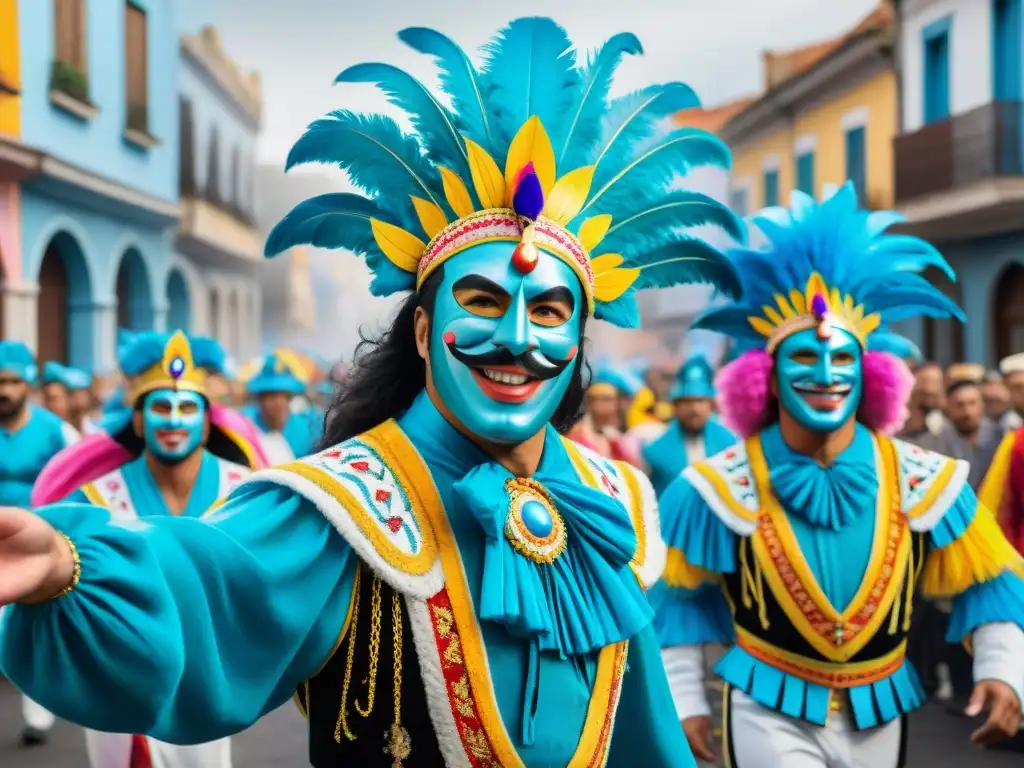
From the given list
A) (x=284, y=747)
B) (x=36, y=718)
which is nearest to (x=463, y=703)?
(x=284, y=747)

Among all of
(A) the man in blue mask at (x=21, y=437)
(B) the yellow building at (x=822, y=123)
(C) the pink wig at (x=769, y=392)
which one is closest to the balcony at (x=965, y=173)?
(B) the yellow building at (x=822, y=123)

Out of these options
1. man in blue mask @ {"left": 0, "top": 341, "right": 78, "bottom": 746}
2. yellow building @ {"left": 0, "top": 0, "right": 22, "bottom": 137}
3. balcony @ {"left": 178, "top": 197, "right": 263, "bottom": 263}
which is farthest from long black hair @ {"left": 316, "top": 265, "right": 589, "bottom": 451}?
balcony @ {"left": 178, "top": 197, "right": 263, "bottom": 263}

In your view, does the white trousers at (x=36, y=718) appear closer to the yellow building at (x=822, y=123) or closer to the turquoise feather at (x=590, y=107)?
the turquoise feather at (x=590, y=107)

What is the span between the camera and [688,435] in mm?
9320

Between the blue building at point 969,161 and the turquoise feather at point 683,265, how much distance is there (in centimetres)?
1443

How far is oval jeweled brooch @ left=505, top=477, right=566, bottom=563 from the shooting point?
94.0 inches

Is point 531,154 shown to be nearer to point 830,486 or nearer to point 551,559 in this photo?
point 551,559

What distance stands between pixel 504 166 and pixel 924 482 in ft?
6.68

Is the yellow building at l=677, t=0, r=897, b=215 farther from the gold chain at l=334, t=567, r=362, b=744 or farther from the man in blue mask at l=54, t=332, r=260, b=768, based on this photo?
the gold chain at l=334, t=567, r=362, b=744

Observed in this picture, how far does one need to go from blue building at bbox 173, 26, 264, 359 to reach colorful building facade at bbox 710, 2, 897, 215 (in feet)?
33.9

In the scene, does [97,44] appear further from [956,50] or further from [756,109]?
[756,109]

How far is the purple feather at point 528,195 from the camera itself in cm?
248

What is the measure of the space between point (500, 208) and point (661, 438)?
273 inches

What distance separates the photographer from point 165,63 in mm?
17859
